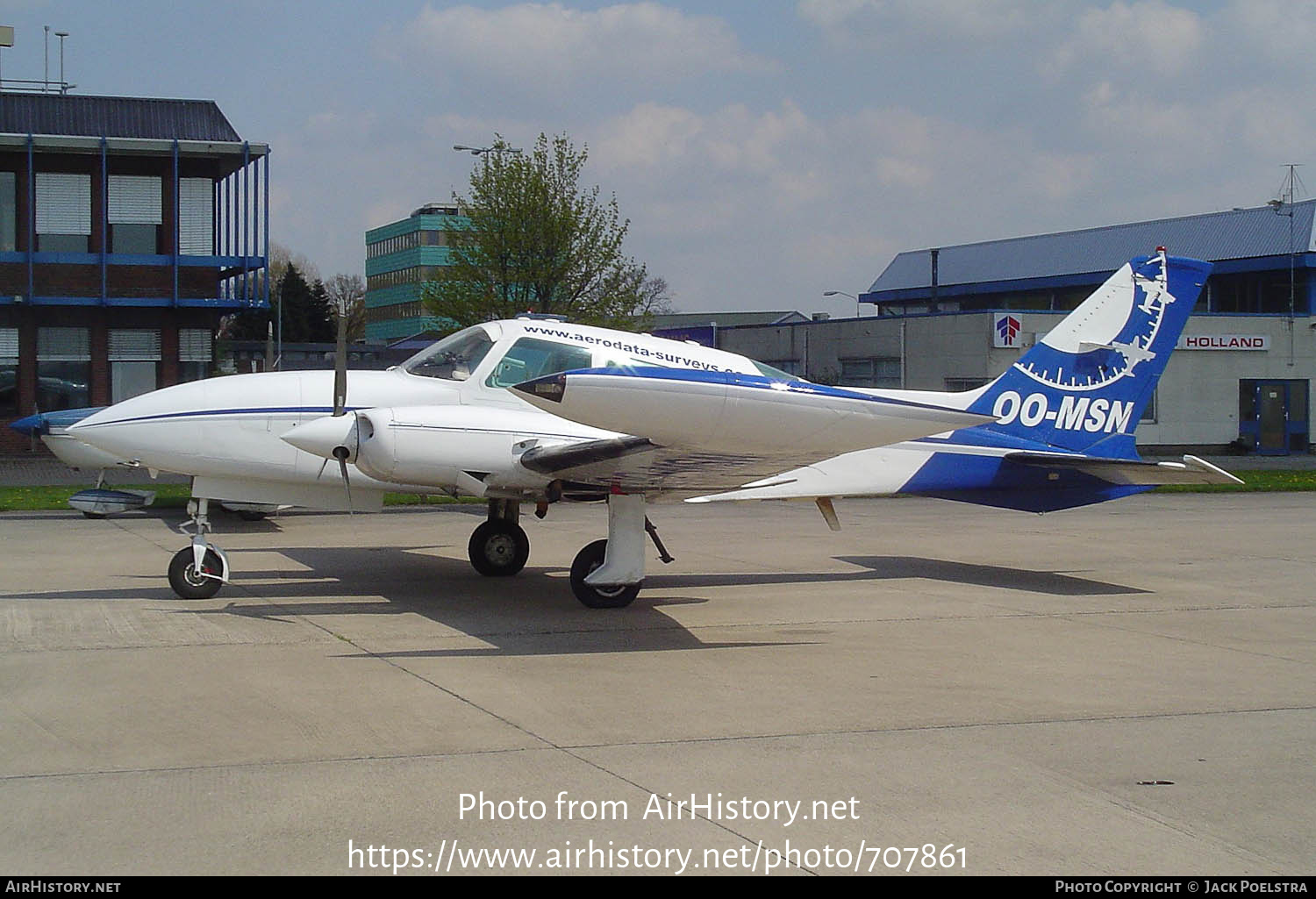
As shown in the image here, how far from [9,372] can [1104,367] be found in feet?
94.7

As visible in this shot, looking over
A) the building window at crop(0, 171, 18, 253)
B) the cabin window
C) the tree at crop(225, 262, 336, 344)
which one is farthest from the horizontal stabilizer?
the tree at crop(225, 262, 336, 344)

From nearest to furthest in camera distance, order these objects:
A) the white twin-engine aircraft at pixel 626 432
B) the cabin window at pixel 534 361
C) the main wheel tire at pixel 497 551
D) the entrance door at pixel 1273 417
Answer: the white twin-engine aircraft at pixel 626 432 < the cabin window at pixel 534 361 < the main wheel tire at pixel 497 551 < the entrance door at pixel 1273 417

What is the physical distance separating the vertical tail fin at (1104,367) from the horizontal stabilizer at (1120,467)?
43 centimetres

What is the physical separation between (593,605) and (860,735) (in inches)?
177

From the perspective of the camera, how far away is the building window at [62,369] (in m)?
33.2

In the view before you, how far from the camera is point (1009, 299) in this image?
189ft

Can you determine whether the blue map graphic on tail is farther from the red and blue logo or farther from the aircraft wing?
the red and blue logo

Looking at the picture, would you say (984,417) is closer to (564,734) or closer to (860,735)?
(860,735)

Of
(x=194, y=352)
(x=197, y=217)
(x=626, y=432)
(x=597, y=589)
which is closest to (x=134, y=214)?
(x=197, y=217)

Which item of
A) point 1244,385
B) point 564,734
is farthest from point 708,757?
point 1244,385

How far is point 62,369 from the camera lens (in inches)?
1312

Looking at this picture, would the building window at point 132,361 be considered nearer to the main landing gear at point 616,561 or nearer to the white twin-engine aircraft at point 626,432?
the white twin-engine aircraft at point 626,432

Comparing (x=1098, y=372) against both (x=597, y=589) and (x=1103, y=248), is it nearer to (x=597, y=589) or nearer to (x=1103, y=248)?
(x=597, y=589)

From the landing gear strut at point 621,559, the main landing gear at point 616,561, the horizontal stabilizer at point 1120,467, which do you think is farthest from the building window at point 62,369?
the horizontal stabilizer at point 1120,467
